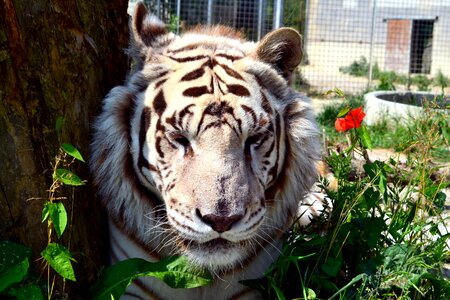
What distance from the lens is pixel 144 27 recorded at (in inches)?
111

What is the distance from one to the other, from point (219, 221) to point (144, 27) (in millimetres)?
982

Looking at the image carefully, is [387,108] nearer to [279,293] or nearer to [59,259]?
[279,293]

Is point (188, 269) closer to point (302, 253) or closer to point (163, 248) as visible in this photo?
point (163, 248)

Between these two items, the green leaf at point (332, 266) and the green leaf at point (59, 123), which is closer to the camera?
the green leaf at point (59, 123)

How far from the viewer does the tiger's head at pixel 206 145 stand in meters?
2.38

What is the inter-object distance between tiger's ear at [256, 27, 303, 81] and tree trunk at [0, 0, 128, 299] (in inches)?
26.4

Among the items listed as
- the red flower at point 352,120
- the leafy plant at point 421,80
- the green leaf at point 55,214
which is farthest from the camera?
the leafy plant at point 421,80

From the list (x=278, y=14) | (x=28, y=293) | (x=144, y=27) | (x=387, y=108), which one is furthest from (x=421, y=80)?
(x=28, y=293)

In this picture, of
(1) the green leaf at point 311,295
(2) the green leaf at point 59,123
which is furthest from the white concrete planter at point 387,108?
(2) the green leaf at point 59,123

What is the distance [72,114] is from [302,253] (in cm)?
107

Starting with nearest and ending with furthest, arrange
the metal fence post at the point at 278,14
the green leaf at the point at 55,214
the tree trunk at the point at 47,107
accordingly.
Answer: the green leaf at the point at 55,214
the tree trunk at the point at 47,107
the metal fence post at the point at 278,14

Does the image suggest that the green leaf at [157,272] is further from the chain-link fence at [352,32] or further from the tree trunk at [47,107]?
the chain-link fence at [352,32]

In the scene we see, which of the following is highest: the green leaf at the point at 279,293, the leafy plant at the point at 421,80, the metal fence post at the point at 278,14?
the metal fence post at the point at 278,14

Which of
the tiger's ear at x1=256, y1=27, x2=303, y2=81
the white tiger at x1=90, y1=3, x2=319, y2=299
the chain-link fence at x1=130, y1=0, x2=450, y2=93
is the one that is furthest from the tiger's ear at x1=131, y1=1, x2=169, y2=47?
the chain-link fence at x1=130, y1=0, x2=450, y2=93
